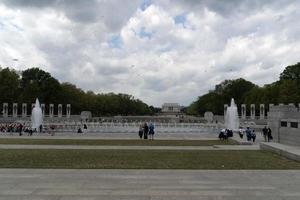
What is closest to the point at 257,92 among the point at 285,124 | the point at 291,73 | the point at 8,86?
the point at 291,73

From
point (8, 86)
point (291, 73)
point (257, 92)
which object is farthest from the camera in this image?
point (257, 92)

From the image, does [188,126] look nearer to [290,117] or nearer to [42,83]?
[290,117]

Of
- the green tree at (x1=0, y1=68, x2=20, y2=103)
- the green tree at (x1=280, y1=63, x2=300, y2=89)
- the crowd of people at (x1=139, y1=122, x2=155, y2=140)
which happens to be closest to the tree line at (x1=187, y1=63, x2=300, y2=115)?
the green tree at (x1=280, y1=63, x2=300, y2=89)

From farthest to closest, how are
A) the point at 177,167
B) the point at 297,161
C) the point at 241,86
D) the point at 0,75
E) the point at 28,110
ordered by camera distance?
the point at 241,86 < the point at 28,110 < the point at 0,75 < the point at 297,161 < the point at 177,167

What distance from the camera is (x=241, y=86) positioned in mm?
175625

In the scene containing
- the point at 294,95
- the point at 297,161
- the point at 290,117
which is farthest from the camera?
the point at 294,95
